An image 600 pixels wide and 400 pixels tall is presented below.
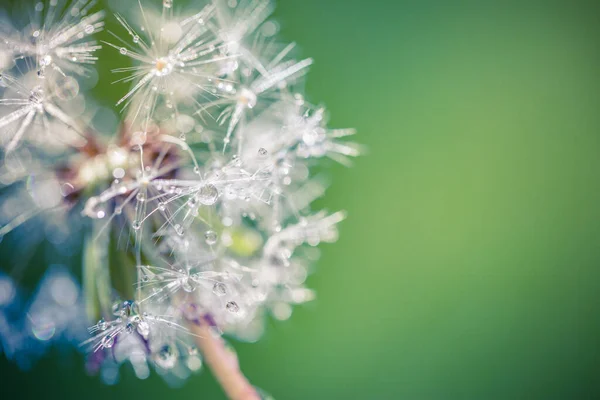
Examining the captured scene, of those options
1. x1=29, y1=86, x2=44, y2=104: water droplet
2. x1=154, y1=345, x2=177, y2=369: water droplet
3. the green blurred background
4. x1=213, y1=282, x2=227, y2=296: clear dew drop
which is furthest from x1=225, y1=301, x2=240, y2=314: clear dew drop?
the green blurred background

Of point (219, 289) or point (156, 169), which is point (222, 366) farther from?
point (156, 169)

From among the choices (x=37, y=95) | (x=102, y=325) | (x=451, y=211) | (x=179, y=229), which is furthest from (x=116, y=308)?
(x=451, y=211)

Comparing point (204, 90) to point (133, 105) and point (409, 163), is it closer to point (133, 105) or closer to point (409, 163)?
point (133, 105)

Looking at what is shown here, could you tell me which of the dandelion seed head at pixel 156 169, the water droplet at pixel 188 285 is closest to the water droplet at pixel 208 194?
the dandelion seed head at pixel 156 169

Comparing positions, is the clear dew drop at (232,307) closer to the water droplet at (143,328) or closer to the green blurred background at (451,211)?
the water droplet at (143,328)

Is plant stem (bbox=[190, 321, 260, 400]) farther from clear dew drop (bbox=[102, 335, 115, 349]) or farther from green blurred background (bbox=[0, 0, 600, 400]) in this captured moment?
green blurred background (bbox=[0, 0, 600, 400])

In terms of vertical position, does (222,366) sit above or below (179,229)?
below

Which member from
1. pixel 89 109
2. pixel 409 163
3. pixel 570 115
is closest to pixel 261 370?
pixel 409 163
